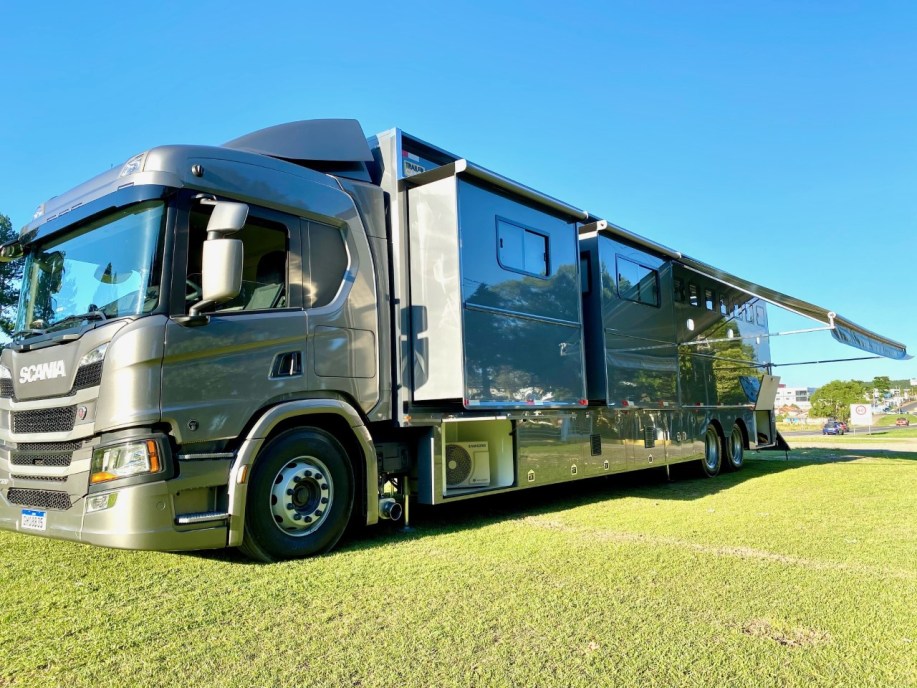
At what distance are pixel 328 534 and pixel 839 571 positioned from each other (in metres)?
3.51

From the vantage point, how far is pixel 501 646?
3.01 metres

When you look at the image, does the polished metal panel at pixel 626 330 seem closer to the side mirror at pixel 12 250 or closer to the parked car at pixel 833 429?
the side mirror at pixel 12 250

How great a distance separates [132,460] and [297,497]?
1202 millimetres

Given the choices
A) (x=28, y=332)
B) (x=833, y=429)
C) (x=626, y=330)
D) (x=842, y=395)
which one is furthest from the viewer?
(x=842, y=395)

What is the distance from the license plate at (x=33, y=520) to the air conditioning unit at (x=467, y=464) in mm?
3156

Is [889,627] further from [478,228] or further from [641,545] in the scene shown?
[478,228]

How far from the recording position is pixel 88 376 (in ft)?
13.9

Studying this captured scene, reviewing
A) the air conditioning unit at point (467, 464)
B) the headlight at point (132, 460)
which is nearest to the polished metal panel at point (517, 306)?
the air conditioning unit at point (467, 464)

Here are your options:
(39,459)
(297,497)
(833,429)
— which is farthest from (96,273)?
(833,429)

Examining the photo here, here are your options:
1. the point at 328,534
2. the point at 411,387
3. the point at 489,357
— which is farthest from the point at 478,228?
the point at 328,534

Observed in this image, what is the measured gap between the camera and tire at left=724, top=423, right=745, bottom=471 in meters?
11.8

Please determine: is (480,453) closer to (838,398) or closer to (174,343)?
(174,343)

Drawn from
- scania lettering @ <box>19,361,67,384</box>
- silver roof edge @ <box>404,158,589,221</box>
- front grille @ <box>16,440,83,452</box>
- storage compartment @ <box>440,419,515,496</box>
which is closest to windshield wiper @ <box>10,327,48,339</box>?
scania lettering @ <box>19,361,67,384</box>

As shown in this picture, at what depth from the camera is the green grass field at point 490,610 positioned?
9.07ft
